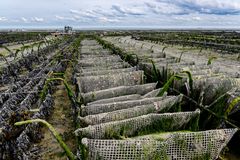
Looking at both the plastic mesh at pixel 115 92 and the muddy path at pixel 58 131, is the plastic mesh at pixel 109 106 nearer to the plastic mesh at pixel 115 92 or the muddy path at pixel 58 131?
the plastic mesh at pixel 115 92

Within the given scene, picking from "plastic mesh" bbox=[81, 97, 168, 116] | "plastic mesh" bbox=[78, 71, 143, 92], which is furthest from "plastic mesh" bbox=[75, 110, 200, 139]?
"plastic mesh" bbox=[78, 71, 143, 92]

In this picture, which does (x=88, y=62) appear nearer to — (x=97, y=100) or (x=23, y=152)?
(x=97, y=100)

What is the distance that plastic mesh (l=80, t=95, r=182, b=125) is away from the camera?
3.72 m

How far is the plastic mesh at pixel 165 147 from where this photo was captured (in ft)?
9.60

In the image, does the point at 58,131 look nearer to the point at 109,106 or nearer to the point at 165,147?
the point at 109,106

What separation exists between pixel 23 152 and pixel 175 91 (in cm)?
281

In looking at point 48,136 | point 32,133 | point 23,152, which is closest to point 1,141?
point 23,152

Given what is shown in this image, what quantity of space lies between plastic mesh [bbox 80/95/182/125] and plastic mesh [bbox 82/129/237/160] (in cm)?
78

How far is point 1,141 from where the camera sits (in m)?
4.31

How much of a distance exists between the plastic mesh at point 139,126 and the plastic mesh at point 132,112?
337 mm

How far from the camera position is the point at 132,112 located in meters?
3.89

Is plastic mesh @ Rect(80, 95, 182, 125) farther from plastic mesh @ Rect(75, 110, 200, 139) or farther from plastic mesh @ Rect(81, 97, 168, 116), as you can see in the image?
plastic mesh @ Rect(75, 110, 200, 139)

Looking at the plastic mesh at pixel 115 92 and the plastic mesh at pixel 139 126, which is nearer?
the plastic mesh at pixel 139 126

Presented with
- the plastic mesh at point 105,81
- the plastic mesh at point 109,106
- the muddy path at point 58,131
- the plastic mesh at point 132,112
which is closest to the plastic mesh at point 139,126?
the plastic mesh at point 132,112
